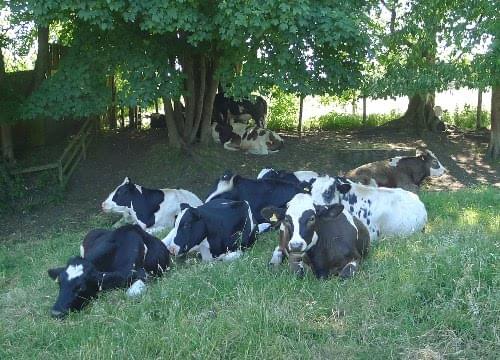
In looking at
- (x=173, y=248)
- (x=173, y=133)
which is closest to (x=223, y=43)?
(x=173, y=133)

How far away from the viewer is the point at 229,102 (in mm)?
19781

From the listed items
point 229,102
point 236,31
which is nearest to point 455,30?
point 236,31

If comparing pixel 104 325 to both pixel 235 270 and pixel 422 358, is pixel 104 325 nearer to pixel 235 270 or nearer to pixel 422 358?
pixel 235 270

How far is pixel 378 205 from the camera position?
8.06m

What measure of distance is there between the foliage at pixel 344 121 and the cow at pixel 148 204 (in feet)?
40.0

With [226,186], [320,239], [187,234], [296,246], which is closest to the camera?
[296,246]

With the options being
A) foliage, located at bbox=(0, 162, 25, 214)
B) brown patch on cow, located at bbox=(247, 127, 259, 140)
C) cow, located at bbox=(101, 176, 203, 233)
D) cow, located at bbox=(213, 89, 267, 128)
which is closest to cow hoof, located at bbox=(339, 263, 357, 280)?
cow, located at bbox=(101, 176, 203, 233)

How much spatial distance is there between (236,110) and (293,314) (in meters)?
15.2

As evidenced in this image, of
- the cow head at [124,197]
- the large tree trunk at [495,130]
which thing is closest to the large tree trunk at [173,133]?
the cow head at [124,197]

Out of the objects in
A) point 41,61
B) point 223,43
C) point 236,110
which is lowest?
point 236,110

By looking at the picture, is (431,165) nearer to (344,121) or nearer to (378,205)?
(378,205)

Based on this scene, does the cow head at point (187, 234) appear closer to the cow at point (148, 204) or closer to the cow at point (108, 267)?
the cow at point (108, 267)

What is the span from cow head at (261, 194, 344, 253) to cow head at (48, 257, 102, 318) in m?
1.82

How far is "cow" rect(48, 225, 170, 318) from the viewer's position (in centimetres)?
584
